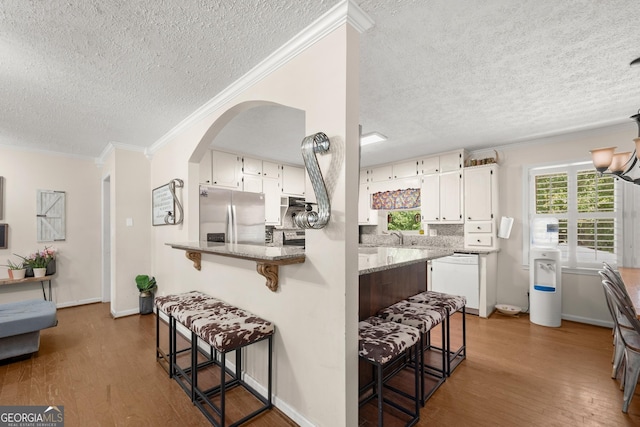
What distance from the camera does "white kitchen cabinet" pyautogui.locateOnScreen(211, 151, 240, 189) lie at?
413cm

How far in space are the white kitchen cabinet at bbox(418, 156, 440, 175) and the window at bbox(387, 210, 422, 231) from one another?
855mm

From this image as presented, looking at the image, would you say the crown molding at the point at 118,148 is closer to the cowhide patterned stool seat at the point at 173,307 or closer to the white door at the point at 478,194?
the cowhide patterned stool seat at the point at 173,307

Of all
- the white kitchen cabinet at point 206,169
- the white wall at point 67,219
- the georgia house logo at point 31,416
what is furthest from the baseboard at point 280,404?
the white wall at point 67,219

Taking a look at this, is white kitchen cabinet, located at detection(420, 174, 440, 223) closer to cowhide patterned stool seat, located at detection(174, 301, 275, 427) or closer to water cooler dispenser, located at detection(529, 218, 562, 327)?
water cooler dispenser, located at detection(529, 218, 562, 327)

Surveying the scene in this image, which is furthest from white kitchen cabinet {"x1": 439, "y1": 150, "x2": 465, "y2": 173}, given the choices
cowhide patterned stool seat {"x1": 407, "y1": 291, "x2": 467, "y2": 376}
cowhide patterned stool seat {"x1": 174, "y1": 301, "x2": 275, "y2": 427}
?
cowhide patterned stool seat {"x1": 174, "y1": 301, "x2": 275, "y2": 427}

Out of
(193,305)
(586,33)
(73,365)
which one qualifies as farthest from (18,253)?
(586,33)

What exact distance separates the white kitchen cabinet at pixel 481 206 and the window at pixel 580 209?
19.7 inches

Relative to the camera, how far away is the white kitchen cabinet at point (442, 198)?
14.2 feet

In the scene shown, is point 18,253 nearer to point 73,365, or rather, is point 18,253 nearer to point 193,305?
point 73,365

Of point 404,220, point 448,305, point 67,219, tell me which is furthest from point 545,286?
point 67,219

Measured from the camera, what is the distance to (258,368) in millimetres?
2082

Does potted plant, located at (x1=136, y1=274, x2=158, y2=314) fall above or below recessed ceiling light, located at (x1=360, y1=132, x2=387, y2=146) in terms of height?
below

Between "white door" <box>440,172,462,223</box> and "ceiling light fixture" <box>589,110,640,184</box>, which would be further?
"white door" <box>440,172,462,223</box>

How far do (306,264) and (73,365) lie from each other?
2.47 meters
